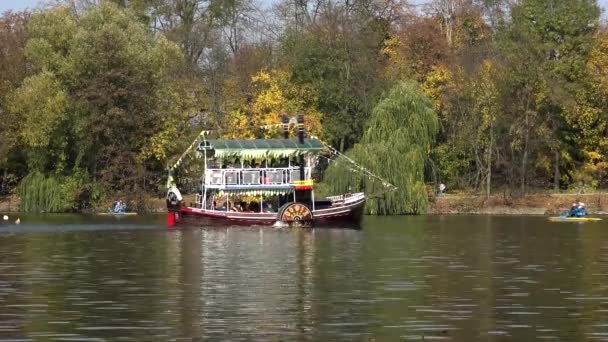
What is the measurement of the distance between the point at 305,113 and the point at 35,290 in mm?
61786

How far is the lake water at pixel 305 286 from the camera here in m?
27.2

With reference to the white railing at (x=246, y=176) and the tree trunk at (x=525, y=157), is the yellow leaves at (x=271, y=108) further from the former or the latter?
the white railing at (x=246, y=176)

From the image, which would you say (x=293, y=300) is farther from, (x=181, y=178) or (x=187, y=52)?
(x=187, y=52)

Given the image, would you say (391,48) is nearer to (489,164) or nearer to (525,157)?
(489,164)

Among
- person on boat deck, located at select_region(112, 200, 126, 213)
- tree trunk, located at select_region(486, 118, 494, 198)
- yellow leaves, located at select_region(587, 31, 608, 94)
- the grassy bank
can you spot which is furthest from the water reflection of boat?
yellow leaves, located at select_region(587, 31, 608, 94)

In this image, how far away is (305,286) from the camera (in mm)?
35938

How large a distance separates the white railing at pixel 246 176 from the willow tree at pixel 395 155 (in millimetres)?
10538

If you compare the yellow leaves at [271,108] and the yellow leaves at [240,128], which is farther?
the yellow leaves at [271,108]

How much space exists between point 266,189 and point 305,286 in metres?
35.2

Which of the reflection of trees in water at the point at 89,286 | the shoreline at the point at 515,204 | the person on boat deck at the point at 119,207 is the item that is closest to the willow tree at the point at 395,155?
the shoreline at the point at 515,204

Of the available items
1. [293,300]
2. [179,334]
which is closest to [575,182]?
[293,300]

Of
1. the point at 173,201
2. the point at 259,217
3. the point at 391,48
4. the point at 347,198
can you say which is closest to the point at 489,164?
the point at 391,48

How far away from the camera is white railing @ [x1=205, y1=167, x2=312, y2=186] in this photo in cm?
7100

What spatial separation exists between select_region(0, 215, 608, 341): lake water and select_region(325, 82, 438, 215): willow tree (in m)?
19.6
